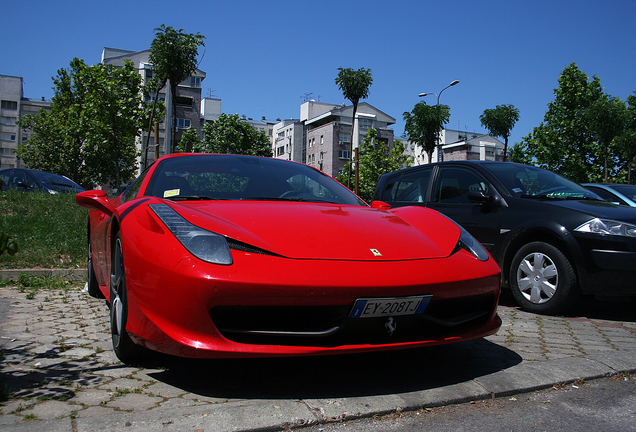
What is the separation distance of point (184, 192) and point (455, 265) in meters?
1.72

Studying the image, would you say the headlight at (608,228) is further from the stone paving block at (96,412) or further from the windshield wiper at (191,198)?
the stone paving block at (96,412)

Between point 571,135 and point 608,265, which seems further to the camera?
point 571,135

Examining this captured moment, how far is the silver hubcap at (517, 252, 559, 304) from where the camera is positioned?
469 cm

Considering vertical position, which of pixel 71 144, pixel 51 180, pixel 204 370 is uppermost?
pixel 71 144

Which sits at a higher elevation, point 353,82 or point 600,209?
point 353,82

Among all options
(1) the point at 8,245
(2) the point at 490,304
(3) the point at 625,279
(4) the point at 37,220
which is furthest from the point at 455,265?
(4) the point at 37,220

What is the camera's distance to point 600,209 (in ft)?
15.5

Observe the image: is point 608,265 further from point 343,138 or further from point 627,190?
point 343,138

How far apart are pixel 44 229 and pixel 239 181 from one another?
5.29 meters

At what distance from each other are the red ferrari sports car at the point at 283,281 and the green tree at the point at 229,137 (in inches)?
2346

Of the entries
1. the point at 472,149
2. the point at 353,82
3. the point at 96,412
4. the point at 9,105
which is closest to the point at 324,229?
the point at 96,412

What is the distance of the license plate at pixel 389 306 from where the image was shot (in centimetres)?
232

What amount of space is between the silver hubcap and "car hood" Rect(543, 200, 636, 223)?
54 centimetres

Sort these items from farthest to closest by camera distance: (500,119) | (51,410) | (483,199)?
(500,119) < (483,199) < (51,410)
